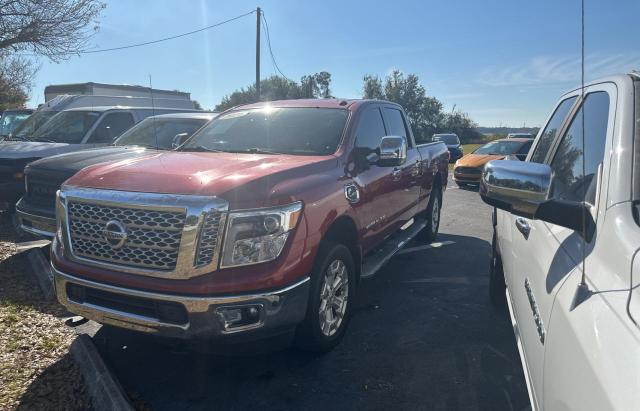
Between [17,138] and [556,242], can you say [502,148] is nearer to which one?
[17,138]

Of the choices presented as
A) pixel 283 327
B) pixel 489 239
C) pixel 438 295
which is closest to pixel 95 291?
pixel 283 327

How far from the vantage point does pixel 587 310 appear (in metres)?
1.45

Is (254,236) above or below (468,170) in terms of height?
above

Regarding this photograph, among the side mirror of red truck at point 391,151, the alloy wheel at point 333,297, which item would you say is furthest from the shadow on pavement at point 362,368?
the side mirror of red truck at point 391,151

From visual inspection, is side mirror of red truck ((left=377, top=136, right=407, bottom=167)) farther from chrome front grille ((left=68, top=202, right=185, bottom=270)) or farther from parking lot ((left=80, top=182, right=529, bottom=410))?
chrome front grille ((left=68, top=202, right=185, bottom=270))

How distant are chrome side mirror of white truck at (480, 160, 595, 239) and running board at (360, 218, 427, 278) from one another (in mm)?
2142

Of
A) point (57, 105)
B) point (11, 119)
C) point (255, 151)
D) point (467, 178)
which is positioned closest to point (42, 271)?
point (255, 151)

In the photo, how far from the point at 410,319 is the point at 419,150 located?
2740 millimetres

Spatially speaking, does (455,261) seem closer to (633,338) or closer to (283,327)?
(283,327)

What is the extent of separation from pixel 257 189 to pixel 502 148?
45.1 ft

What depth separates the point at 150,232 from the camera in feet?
9.30

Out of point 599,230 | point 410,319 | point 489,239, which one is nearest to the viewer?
point 599,230

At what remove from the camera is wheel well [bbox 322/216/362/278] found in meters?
3.53

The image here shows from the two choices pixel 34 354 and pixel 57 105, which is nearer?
pixel 34 354
